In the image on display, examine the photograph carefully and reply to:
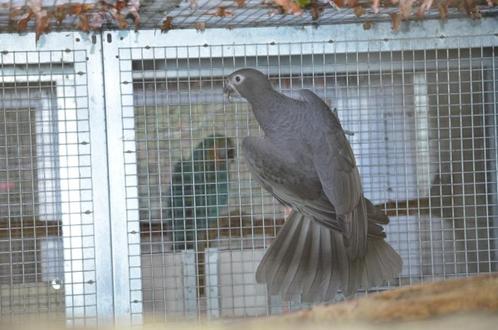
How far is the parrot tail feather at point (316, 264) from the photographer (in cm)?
267

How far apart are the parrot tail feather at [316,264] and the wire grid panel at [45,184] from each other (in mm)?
635

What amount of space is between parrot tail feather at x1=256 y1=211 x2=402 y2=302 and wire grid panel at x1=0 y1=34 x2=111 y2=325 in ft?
2.08

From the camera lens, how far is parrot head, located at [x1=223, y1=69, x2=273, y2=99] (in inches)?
102

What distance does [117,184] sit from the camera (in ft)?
8.49

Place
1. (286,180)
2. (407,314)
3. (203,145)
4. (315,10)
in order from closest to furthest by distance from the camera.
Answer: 1. (407,314)
2. (315,10)
3. (286,180)
4. (203,145)

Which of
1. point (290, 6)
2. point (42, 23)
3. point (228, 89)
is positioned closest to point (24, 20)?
point (42, 23)

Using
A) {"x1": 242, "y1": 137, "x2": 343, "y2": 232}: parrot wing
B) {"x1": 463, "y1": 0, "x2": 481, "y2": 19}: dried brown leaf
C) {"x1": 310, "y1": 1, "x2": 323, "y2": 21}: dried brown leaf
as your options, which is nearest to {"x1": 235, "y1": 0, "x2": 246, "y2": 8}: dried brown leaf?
{"x1": 310, "y1": 1, "x2": 323, "y2": 21}: dried brown leaf

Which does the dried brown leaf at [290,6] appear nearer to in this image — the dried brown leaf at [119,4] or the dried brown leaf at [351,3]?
the dried brown leaf at [351,3]

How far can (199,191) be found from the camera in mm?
2756

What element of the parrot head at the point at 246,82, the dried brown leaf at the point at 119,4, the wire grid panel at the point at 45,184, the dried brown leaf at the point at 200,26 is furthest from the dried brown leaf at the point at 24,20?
the parrot head at the point at 246,82

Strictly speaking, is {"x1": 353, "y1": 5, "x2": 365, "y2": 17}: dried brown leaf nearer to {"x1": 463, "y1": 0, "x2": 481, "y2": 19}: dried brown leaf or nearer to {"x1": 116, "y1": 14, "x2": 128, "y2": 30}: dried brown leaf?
{"x1": 463, "y1": 0, "x2": 481, "y2": 19}: dried brown leaf

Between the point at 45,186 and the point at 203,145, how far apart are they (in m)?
0.58

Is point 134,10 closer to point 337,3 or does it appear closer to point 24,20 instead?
point 24,20

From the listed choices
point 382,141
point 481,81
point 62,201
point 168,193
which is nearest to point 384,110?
point 382,141
